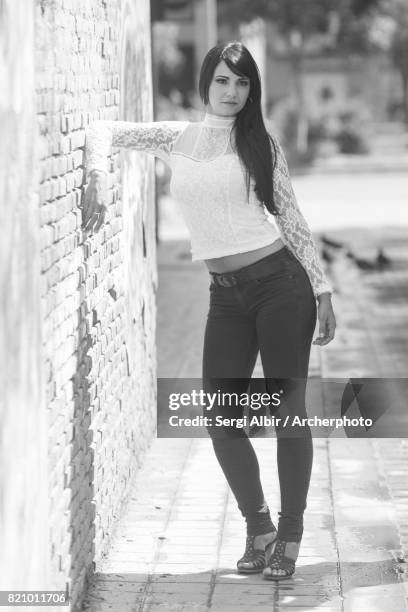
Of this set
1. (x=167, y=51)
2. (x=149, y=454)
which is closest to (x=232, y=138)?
(x=149, y=454)

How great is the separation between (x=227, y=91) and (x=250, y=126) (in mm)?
142

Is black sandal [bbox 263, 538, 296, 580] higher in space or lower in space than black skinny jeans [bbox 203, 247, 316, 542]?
lower

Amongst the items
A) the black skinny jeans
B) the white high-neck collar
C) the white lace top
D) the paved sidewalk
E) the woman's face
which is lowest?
the paved sidewalk

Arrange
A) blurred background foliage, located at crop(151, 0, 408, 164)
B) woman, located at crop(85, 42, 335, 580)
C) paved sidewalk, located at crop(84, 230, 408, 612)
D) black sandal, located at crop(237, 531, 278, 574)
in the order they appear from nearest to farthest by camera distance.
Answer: woman, located at crop(85, 42, 335, 580) < paved sidewalk, located at crop(84, 230, 408, 612) < black sandal, located at crop(237, 531, 278, 574) < blurred background foliage, located at crop(151, 0, 408, 164)

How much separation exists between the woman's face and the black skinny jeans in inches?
20.0

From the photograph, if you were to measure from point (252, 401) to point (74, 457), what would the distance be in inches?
Result: 28.2

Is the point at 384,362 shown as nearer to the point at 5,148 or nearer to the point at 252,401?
the point at 252,401

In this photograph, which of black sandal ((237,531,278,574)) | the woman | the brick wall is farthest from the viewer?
black sandal ((237,531,278,574))

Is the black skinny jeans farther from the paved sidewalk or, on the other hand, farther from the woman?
the paved sidewalk

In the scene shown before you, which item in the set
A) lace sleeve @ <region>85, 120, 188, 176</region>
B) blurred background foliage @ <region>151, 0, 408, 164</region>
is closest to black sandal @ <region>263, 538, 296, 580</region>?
lace sleeve @ <region>85, 120, 188, 176</region>

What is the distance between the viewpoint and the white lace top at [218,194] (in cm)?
431

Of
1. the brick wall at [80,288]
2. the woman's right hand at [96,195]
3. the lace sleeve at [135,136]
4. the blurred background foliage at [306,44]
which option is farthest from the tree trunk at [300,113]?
the woman's right hand at [96,195]

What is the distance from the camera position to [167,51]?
41688 mm

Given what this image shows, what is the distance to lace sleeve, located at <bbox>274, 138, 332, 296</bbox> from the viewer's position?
4398 mm
